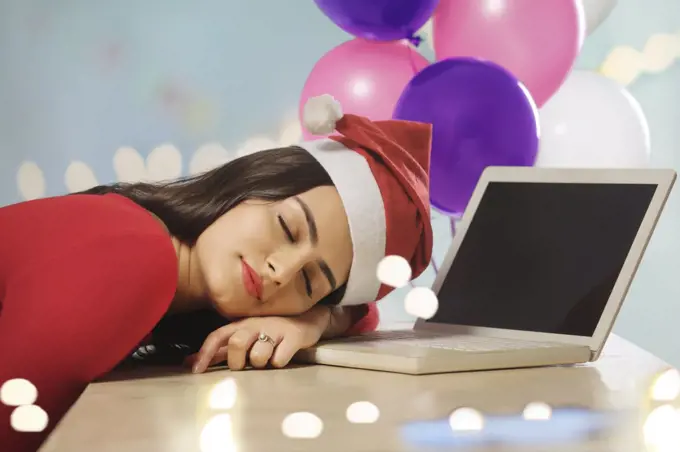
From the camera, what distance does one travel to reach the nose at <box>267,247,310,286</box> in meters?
1.07

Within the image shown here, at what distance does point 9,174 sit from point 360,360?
189 cm

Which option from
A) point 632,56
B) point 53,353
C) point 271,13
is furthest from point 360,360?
point 632,56

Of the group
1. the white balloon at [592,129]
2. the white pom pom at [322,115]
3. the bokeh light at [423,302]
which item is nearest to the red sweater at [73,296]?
the white pom pom at [322,115]

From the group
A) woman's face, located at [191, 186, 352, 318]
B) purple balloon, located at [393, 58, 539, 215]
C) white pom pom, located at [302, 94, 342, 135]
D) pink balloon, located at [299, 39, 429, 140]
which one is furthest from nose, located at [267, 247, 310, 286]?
pink balloon, located at [299, 39, 429, 140]

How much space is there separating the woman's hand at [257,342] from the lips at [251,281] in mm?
41

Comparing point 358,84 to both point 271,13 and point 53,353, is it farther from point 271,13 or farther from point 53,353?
point 53,353

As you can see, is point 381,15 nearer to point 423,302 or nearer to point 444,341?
point 423,302

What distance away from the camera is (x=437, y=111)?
62.8 inches

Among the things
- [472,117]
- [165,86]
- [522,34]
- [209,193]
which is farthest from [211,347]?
[165,86]

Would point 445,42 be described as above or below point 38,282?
above

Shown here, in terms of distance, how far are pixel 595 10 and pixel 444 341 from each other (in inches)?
50.9

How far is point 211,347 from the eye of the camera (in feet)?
3.22

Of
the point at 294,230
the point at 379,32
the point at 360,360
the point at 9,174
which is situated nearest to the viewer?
the point at 360,360

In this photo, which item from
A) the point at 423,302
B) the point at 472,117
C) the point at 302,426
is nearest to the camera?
the point at 302,426
